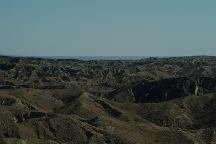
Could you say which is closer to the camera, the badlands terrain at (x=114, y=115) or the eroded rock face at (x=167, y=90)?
the badlands terrain at (x=114, y=115)

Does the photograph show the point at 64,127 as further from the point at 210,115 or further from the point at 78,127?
the point at 210,115

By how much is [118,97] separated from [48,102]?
1293 inches

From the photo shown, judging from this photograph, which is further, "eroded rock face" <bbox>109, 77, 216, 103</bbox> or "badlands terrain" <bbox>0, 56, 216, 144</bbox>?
"eroded rock face" <bbox>109, 77, 216, 103</bbox>

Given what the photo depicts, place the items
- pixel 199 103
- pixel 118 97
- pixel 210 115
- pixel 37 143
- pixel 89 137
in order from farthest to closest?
pixel 118 97, pixel 199 103, pixel 210 115, pixel 89 137, pixel 37 143

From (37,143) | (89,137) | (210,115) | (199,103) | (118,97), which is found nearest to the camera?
(37,143)

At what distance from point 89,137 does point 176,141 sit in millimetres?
17103

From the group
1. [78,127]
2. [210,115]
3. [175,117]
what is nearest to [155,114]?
[175,117]

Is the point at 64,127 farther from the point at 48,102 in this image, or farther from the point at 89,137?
the point at 48,102

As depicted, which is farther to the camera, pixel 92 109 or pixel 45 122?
pixel 92 109

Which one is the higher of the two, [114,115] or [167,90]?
[167,90]

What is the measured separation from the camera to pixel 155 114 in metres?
136

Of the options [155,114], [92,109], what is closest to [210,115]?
[155,114]

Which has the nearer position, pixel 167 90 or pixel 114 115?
pixel 114 115

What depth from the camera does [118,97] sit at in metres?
173
